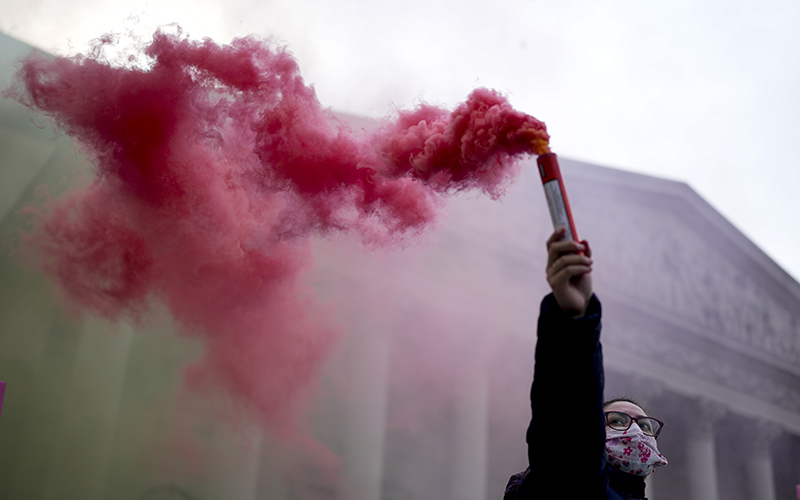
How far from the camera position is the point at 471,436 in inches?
503

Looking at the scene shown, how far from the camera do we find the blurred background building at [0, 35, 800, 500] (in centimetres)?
777

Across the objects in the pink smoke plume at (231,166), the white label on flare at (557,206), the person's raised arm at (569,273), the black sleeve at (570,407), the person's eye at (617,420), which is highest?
the pink smoke plume at (231,166)

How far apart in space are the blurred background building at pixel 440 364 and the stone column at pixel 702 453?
6 centimetres

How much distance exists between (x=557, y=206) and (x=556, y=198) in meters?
0.02

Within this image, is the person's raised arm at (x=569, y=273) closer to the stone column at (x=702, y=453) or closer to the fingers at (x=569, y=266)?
the fingers at (x=569, y=266)

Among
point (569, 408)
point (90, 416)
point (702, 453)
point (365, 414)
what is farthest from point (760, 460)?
point (569, 408)

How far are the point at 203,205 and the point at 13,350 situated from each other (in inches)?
234

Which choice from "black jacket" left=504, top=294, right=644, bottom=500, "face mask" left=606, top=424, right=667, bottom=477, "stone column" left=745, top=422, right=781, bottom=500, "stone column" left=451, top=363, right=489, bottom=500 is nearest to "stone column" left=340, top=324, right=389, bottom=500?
"stone column" left=451, top=363, right=489, bottom=500

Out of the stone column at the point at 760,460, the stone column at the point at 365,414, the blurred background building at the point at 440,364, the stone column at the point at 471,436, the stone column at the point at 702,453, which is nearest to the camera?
the blurred background building at the point at 440,364

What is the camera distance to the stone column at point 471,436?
1215 cm

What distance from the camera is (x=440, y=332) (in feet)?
40.3

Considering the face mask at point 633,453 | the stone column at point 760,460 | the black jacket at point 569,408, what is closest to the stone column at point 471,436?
the face mask at point 633,453

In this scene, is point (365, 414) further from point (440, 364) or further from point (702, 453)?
point (702, 453)

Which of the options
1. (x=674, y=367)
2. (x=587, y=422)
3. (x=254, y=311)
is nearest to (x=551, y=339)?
(x=587, y=422)
